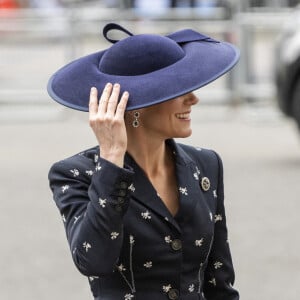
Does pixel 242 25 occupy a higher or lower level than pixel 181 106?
lower

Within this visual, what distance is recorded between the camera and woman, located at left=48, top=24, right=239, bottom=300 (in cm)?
280

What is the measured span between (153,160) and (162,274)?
282 mm

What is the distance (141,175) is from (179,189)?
97 mm

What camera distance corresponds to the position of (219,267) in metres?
3.16

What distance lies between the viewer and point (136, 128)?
300 cm

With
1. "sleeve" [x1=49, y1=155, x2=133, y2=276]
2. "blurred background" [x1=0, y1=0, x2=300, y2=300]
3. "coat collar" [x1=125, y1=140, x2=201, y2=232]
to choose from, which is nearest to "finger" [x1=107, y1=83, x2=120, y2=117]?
"sleeve" [x1=49, y1=155, x2=133, y2=276]

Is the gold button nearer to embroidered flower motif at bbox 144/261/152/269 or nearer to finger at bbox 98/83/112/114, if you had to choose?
embroidered flower motif at bbox 144/261/152/269

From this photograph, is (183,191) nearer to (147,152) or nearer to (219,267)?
(147,152)

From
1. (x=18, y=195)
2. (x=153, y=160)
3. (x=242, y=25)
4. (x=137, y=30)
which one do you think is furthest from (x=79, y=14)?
(x=153, y=160)

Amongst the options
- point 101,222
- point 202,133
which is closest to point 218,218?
point 101,222

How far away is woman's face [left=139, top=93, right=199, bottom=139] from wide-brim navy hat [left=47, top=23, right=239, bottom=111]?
107mm

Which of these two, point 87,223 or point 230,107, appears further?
point 230,107

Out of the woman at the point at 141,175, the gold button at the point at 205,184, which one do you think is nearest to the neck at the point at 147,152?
the woman at the point at 141,175

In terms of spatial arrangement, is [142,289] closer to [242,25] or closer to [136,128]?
[136,128]
